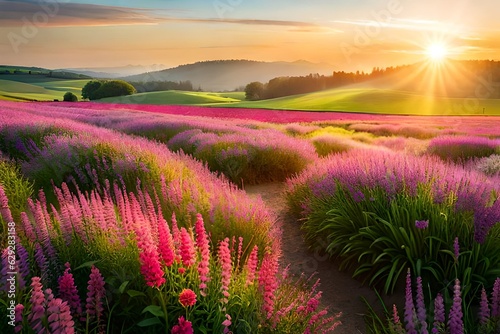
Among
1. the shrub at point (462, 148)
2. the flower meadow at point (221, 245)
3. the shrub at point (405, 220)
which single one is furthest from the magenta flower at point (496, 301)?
the shrub at point (462, 148)

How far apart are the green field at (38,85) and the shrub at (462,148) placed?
197 ft

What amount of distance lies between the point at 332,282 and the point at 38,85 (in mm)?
87721

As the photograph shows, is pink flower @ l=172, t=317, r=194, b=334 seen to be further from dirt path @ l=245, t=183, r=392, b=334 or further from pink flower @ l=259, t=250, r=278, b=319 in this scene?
dirt path @ l=245, t=183, r=392, b=334

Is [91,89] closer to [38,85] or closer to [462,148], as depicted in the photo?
[38,85]

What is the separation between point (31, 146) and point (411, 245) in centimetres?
736

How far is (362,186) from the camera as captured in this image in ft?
16.7

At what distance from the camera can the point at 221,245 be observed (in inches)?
91.0

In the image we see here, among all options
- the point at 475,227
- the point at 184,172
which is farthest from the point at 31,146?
the point at 475,227

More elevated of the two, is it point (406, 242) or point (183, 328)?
point (183, 328)

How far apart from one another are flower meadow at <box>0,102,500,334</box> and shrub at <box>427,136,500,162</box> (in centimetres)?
193

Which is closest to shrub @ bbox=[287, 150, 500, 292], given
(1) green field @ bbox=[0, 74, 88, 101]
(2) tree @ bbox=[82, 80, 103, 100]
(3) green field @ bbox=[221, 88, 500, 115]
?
(3) green field @ bbox=[221, 88, 500, 115]

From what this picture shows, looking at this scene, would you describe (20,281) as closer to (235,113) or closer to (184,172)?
(184,172)

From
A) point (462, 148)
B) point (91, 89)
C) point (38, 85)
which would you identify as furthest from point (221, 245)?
point (38, 85)

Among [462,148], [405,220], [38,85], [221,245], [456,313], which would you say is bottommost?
[38,85]
